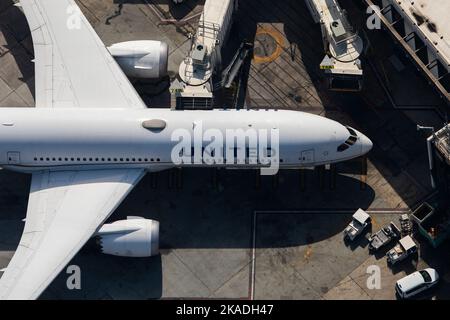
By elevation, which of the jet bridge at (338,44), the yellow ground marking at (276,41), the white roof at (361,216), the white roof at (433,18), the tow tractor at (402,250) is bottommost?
the tow tractor at (402,250)

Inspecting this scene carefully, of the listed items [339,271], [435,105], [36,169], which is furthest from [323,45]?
[36,169]

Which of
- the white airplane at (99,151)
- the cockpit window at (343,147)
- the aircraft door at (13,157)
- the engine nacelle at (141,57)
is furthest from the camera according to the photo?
the engine nacelle at (141,57)

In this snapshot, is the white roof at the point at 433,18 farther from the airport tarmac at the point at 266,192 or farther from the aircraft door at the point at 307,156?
the aircraft door at the point at 307,156

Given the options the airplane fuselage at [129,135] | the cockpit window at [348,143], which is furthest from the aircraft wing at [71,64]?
the cockpit window at [348,143]

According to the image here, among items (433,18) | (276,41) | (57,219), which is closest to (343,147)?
(433,18)

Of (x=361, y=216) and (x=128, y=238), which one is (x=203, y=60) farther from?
(x=361, y=216)

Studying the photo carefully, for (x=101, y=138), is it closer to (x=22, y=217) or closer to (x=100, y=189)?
(x=100, y=189)
